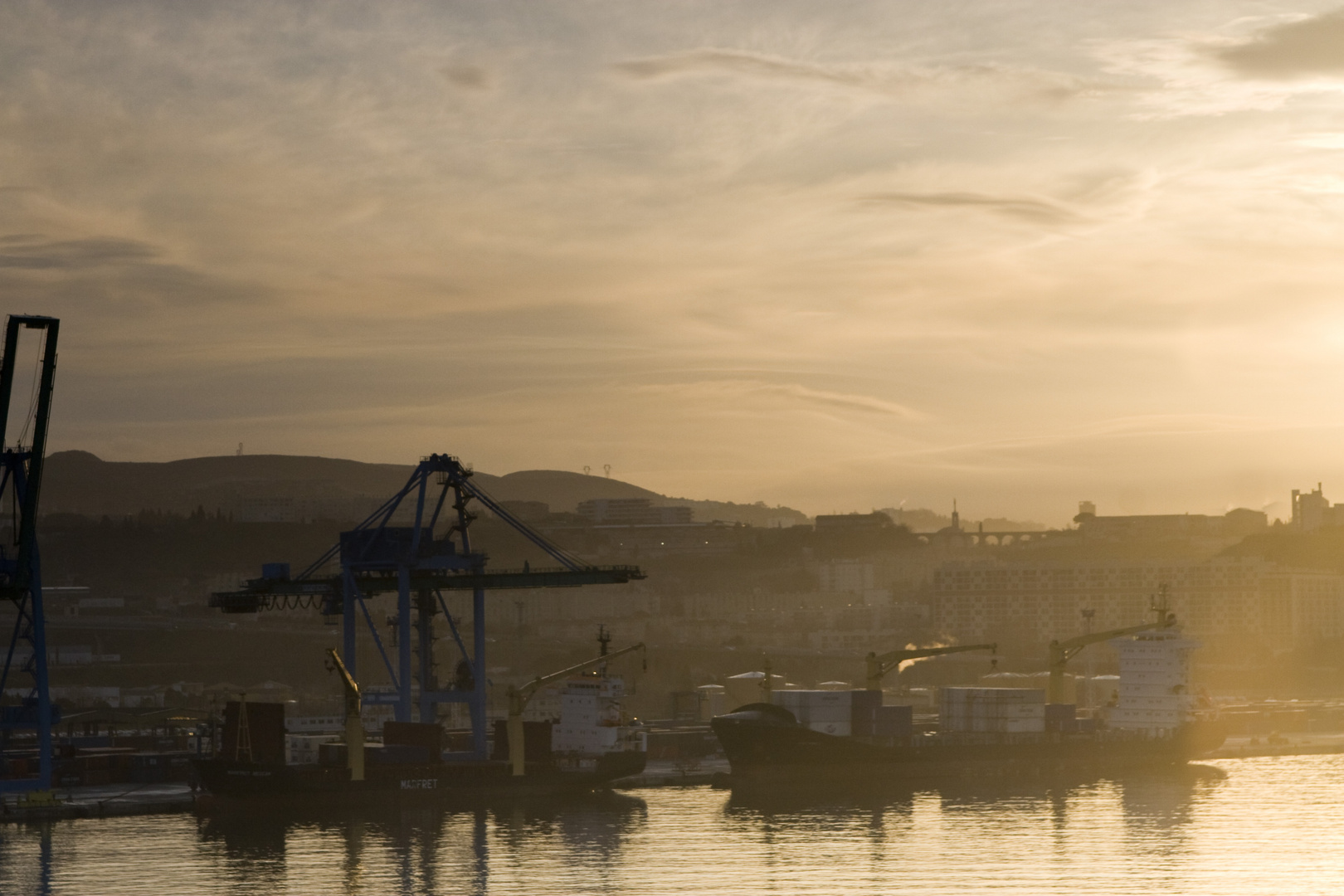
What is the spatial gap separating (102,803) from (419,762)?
12820mm

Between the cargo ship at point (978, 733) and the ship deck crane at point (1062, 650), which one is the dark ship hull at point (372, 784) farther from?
the ship deck crane at point (1062, 650)

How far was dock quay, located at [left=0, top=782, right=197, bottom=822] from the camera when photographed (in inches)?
2963

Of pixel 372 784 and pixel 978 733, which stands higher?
pixel 978 733

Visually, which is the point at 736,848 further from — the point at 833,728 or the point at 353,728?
the point at 833,728

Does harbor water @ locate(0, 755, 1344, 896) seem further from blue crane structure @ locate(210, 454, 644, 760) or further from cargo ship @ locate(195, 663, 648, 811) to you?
blue crane structure @ locate(210, 454, 644, 760)

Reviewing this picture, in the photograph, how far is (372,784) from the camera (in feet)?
254

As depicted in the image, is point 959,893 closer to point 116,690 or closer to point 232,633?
point 116,690

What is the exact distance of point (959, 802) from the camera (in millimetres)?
82062

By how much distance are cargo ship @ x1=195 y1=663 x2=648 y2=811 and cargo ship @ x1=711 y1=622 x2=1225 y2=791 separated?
248 inches

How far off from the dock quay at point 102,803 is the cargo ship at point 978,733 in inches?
968

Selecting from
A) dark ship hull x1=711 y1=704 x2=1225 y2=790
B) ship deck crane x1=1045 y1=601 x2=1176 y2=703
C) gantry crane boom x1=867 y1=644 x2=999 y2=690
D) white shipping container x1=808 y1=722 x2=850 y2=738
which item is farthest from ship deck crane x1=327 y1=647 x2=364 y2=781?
ship deck crane x1=1045 y1=601 x2=1176 y2=703

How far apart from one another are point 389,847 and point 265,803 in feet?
35.4

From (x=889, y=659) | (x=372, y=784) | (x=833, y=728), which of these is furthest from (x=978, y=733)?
(x=372, y=784)

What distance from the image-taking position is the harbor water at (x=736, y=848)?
59406mm
